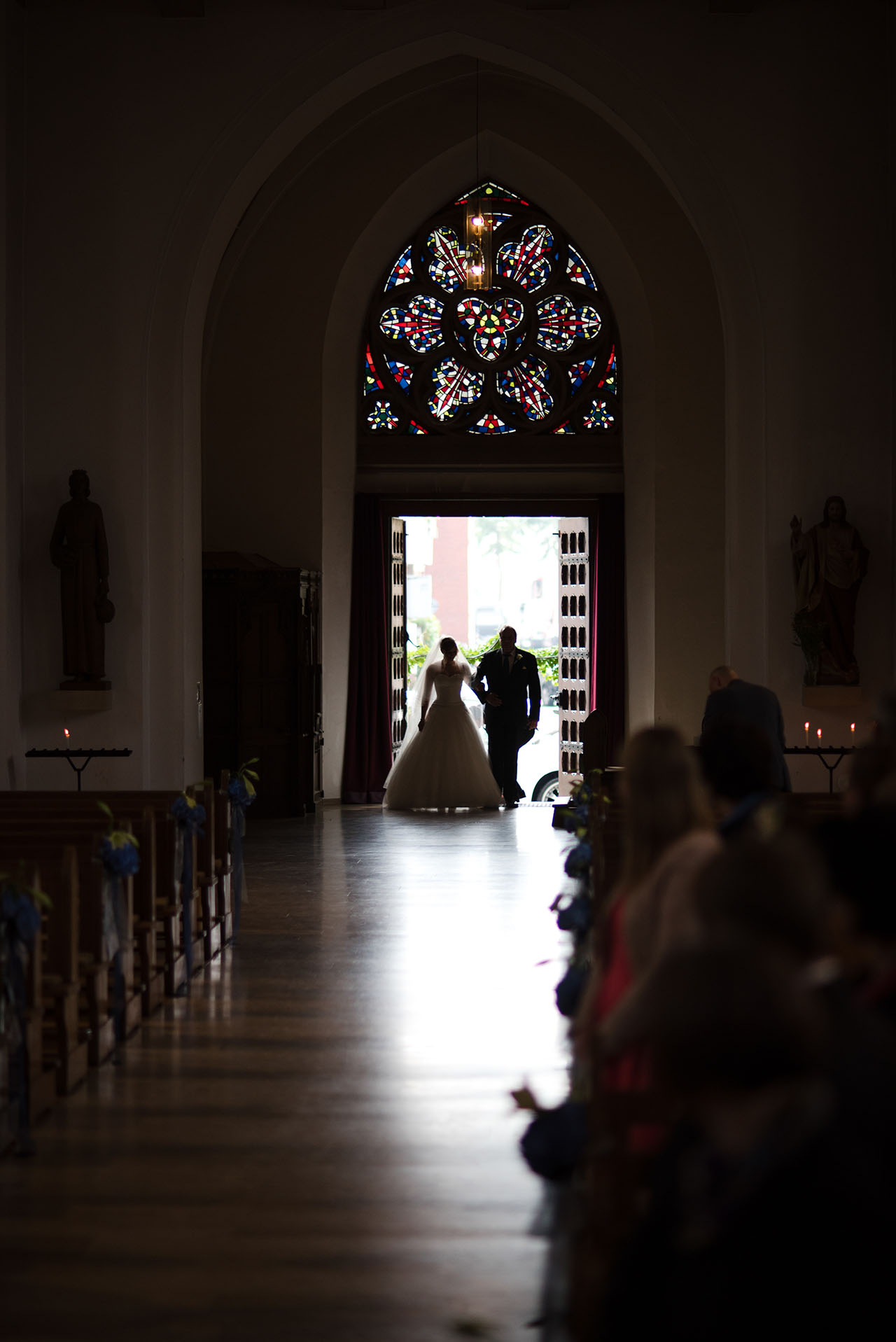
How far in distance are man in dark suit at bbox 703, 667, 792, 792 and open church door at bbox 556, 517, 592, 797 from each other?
741cm

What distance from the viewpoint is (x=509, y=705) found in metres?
13.9

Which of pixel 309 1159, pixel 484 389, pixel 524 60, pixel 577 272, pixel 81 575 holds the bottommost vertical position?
pixel 309 1159

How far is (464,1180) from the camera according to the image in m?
3.97

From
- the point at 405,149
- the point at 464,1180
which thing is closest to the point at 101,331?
the point at 405,149

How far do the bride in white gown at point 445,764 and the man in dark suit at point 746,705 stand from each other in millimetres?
6305

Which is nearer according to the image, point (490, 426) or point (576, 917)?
point (576, 917)

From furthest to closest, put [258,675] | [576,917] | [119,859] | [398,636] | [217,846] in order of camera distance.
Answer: [398,636] < [258,675] < [217,846] < [119,859] < [576,917]

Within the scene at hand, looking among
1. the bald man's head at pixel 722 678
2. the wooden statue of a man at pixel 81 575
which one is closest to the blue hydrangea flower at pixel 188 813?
the bald man's head at pixel 722 678

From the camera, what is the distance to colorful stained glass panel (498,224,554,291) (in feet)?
47.8

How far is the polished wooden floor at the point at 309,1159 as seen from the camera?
10.3 ft

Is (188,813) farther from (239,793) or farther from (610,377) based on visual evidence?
(610,377)

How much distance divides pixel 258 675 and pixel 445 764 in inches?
78.5

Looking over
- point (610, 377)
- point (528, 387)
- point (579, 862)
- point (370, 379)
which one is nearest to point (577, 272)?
point (610, 377)

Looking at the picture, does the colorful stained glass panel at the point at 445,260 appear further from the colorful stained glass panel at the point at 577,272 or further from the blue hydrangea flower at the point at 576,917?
the blue hydrangea flower at the point at 576,917
